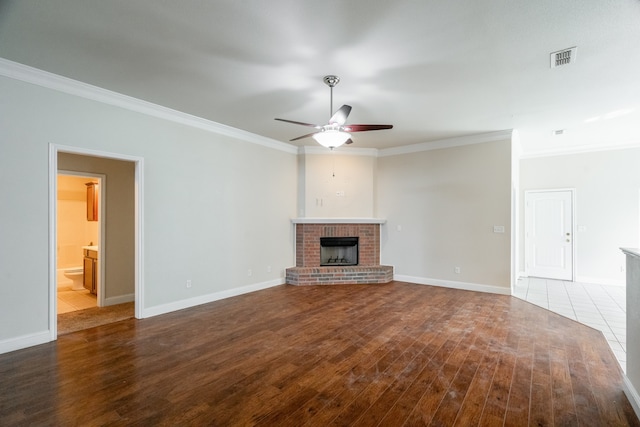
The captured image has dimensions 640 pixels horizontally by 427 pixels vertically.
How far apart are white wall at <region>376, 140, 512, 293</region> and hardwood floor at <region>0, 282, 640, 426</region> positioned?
1.48m

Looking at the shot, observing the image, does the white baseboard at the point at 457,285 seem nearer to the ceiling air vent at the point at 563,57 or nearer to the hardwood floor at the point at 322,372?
the hardwood floor at the point at 322,372

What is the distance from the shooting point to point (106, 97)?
3.65 metres

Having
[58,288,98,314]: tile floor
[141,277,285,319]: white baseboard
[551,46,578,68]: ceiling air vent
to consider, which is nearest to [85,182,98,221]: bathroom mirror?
[58,288,98,314]: tile floor

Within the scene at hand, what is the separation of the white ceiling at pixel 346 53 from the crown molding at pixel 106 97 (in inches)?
5.2

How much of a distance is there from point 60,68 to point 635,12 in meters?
5.01

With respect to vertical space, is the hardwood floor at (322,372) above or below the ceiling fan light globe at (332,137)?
below

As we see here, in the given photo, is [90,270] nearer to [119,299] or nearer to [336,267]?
[119,299]

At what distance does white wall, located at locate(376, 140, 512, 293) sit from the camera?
538cm

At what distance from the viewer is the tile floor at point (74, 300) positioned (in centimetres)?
452

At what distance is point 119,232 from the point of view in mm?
4879

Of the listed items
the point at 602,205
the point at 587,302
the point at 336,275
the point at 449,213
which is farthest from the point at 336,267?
the point at 602,205

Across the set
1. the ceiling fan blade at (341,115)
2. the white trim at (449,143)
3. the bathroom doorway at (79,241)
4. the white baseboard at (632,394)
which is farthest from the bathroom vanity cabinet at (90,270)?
the white baseboard at (632,394)

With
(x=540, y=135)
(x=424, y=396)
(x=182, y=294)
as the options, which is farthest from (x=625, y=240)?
(x=182, y=294)

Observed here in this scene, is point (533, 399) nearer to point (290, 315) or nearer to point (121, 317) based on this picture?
point (290, 315)
